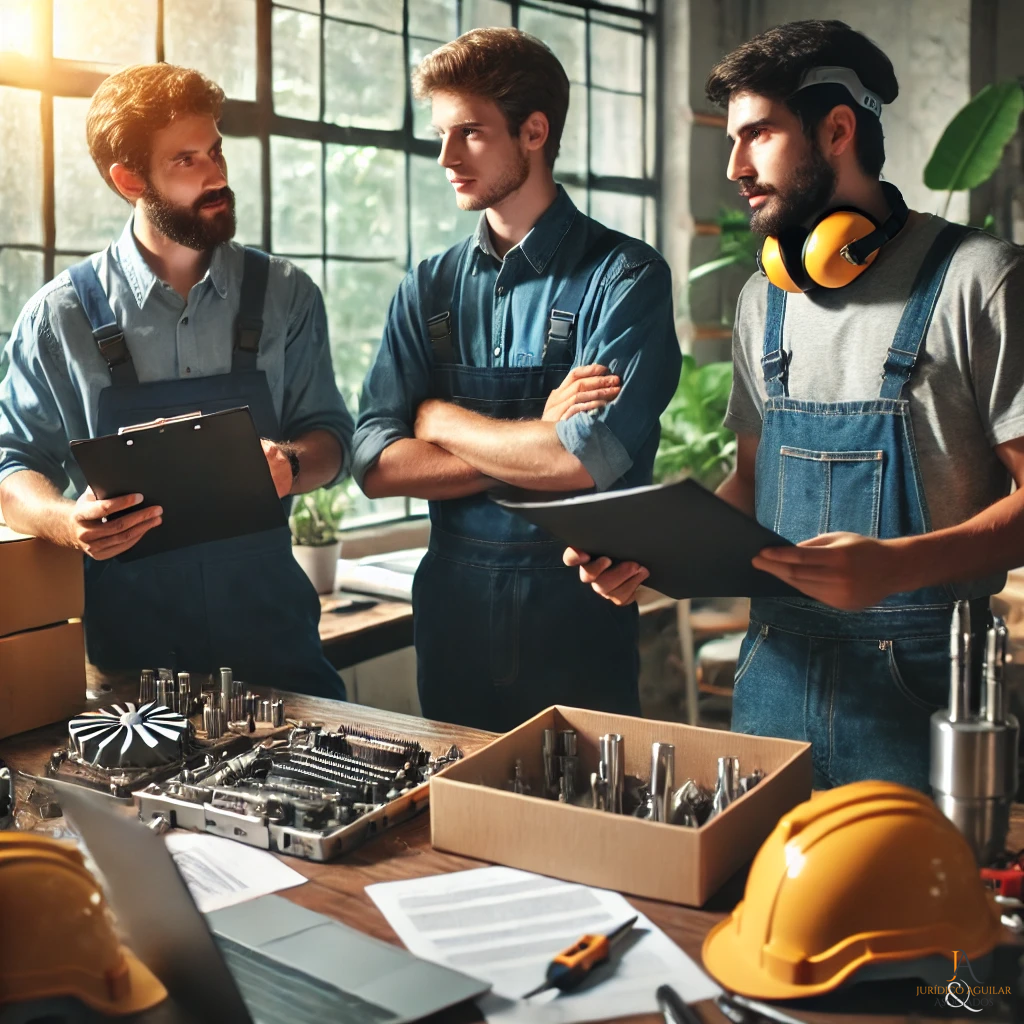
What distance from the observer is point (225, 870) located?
4.56 feet

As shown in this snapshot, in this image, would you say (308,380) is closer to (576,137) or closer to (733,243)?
(576,137)

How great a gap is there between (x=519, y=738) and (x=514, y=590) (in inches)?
33.2

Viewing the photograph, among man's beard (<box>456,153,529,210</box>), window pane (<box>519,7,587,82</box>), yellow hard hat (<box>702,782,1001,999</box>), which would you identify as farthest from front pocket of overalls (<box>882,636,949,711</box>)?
window pane (<box>519,7,587,82</box>)

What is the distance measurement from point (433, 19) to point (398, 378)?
8.51 ft

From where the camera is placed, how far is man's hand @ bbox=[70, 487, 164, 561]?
193cm

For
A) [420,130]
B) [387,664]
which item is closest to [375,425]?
[387,664]

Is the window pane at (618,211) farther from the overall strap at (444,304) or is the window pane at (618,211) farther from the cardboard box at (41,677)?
the cardboard box at (41,677)

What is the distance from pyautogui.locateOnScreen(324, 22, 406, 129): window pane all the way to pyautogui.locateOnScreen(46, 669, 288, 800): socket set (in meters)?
2.87

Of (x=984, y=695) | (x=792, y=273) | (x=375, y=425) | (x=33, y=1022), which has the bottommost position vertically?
(x=33, y=1022)

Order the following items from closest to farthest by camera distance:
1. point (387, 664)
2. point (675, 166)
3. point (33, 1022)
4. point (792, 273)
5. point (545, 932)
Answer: point (33, 1022) → point (545, 932) → point (792, 273) → point (387, 664) → point (675, 166)

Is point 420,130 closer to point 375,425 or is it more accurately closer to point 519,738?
point 375,425

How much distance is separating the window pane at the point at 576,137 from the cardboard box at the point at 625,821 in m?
4.28

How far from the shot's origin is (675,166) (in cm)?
593

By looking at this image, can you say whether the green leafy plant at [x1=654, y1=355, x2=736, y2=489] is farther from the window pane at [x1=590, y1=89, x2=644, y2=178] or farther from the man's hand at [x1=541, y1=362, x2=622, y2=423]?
the man's hand at [x1=541, y1=362, x2=622, y2=423]
